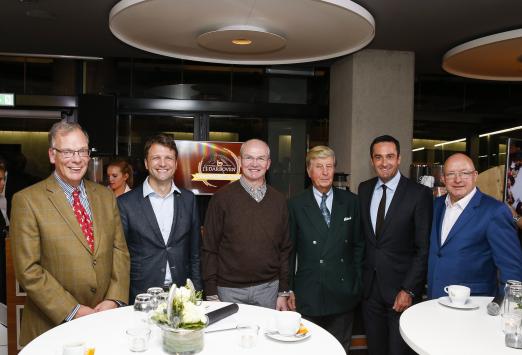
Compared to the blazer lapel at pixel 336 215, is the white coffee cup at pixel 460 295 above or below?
below

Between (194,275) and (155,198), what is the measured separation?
541 mm

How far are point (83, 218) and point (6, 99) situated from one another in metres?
5.43

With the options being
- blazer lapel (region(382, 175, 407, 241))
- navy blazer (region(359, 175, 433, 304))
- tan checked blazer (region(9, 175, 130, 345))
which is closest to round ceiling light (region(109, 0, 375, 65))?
blazer lapel (region(382, 175, 407, 241))

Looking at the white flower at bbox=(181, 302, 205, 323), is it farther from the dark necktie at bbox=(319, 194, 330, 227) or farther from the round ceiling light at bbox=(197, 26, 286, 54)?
the round ceiling light at bbox=(197, 26, 286, 54)

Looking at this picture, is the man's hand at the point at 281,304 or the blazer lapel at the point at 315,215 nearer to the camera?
the man's hand at the point at 281,304

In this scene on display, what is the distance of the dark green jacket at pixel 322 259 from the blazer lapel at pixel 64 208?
53.5 inches

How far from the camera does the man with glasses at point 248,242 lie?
295cm

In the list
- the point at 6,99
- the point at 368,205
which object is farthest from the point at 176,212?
the point at 6,99

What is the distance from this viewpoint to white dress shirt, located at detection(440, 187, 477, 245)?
2.93 metres

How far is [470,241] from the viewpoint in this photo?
9.23ft

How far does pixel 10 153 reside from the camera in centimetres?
754

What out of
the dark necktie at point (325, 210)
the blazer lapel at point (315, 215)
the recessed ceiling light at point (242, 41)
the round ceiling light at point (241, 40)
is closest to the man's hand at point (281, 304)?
the blazer lapel at point (315, 215)

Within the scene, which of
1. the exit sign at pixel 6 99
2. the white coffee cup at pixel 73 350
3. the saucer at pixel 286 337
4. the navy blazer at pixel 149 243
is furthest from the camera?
the exit sign at pixel 6 99

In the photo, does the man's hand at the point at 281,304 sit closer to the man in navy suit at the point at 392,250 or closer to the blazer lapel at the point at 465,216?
the man in navy suit at the point at 392,250
